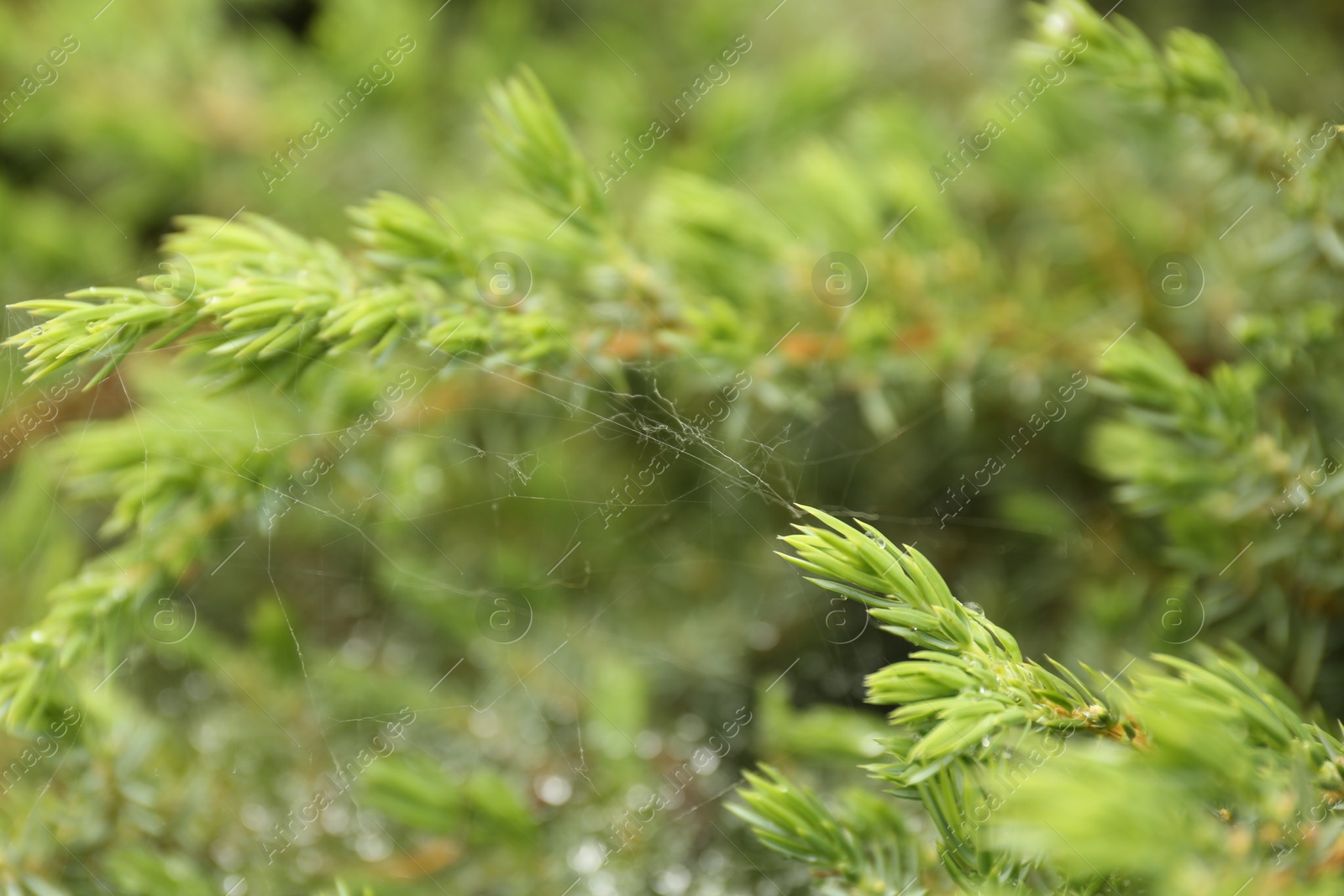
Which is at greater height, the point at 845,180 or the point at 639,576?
the point at 845,180

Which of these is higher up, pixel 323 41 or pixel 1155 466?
pixel 323 41

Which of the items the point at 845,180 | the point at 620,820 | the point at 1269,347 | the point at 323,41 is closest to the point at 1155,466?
the point at 1269,347

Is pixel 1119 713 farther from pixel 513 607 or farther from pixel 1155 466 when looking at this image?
pixel 513 607

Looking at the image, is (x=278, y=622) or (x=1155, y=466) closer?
(x=1155, y=466)

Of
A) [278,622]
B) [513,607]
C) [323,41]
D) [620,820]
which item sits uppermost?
[323,41]

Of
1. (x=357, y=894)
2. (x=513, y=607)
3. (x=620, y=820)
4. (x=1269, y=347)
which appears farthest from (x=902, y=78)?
(x=357, y=894)

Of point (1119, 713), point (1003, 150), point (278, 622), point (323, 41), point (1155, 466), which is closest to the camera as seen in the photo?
point (1119, 713)

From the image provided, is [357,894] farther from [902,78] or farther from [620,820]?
[902,78]

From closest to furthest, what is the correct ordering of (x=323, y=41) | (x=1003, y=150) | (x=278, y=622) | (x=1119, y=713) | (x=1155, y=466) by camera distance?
(x=1119, y=713), (x=1155, y=466), (x=278, y=622), (x=1003, y=150), (x=323, y=41)

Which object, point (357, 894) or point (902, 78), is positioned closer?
point (357, 894)
